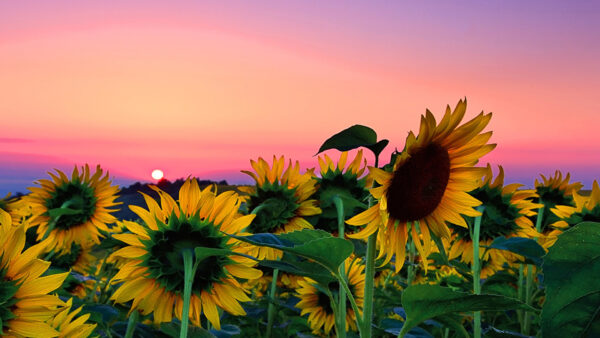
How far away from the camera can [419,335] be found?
6.84 ft

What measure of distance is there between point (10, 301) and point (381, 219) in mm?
991

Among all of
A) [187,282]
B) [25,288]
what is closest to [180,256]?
[187,282]

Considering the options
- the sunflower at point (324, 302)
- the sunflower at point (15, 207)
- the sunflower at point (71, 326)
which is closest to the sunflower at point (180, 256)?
the sunflower at point (71, 326)

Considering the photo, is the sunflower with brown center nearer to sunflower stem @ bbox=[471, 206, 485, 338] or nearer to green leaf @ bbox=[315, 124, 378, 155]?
sunflower stem @ bbox=[471, 206, 485, 338]

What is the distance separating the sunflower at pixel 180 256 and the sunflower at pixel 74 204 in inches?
74.1

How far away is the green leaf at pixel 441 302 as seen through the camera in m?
1.24

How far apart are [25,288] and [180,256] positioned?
0.48m

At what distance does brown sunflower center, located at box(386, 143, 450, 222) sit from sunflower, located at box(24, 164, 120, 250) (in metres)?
2.40

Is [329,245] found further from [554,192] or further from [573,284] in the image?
[554,192]

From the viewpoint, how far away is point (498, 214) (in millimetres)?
2920

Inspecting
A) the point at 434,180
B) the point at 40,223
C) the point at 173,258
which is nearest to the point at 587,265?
the point at 434,180

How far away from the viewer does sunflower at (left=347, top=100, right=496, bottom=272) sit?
1594 mm

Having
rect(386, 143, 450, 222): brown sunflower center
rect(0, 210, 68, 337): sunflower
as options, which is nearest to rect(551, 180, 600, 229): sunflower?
rect(386, 143, 450, 222): brown sunflower center

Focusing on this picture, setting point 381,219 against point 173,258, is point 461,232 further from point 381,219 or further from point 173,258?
point 173,258
